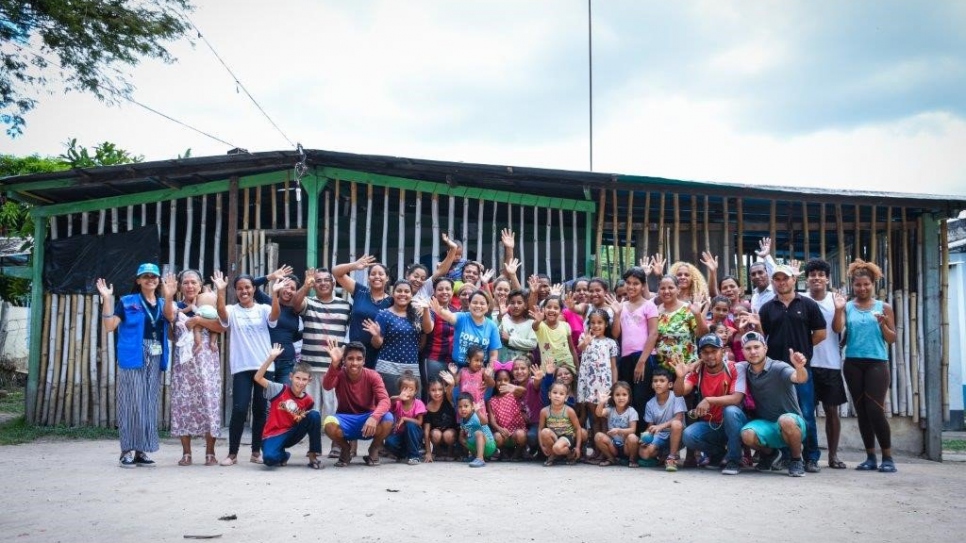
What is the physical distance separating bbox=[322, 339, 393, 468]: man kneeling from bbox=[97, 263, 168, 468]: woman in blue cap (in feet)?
4.51

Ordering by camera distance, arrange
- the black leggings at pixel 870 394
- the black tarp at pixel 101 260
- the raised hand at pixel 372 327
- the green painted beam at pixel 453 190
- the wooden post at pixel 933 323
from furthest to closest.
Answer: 1. the black tarp at pixel 101 260
2. the green painted beam at pixel 453 190
3. the wooden post at pixel 933 323
4. the raised hand at pixel 372 327
5. the black leggings at pixel 870 394

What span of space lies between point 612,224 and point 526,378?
9.17 ft

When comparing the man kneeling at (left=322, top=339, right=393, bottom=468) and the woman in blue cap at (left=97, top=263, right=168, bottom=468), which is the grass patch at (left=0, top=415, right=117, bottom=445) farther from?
the man kneeling at (left=322, top=339, right=393, bottom=468)

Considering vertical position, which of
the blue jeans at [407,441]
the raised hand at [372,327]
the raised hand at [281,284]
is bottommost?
the blue jeans at [407,441]

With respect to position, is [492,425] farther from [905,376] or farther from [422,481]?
[905,376]

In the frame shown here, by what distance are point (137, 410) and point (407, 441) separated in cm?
215

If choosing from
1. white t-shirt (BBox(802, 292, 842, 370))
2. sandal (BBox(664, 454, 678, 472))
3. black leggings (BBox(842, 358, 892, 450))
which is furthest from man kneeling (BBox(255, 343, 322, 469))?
black leggings (BBox(842, 358, 892, 450))

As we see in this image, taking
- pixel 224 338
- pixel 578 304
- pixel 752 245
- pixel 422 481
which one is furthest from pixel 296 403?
pixel 752 245

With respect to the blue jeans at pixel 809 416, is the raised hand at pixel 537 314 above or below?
above

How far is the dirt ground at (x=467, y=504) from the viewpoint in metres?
A: 4.12

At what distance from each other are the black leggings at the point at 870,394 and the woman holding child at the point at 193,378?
5.27 meters

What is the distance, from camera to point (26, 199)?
9469 millimetres

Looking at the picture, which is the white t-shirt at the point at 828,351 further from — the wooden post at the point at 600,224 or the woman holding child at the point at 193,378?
the woman holding child at the point at 193,378

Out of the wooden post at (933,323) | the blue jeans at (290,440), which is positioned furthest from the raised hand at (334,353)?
the wooden post at (933,323)
